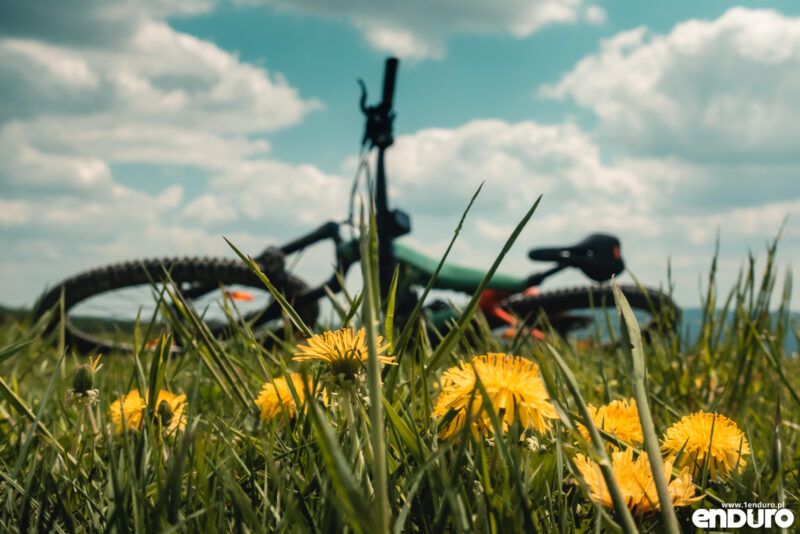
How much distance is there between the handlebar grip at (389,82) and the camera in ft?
11.4

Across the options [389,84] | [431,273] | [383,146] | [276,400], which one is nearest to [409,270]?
[431,273]

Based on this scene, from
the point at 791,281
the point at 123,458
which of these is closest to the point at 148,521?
the point at 123,458

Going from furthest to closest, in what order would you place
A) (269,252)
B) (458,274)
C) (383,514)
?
(458,274), (269,252), (383,514)

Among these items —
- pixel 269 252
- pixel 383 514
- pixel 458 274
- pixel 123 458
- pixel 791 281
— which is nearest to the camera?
pixel 383 514

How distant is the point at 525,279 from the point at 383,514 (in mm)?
4389

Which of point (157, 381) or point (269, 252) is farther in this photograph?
point (269, 252)

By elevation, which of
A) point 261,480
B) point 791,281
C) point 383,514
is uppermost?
point 791,281

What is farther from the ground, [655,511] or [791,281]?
[791,281]

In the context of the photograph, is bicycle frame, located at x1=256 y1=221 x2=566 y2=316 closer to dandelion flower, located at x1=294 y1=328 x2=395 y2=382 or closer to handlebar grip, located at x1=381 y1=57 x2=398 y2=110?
handlebar grip, located at x1=381 y1=57 x2=398 y2=110

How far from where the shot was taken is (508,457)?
490 millimetres

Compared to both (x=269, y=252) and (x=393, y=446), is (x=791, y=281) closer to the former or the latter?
(x=393, y=446)

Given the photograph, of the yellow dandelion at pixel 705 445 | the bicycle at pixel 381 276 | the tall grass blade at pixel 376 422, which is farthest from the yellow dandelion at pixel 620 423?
the bicycle at pixel 381 276

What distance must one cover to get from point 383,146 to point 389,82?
15.3 inches

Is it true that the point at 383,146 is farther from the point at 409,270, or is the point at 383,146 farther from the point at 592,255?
the point at 592,255
